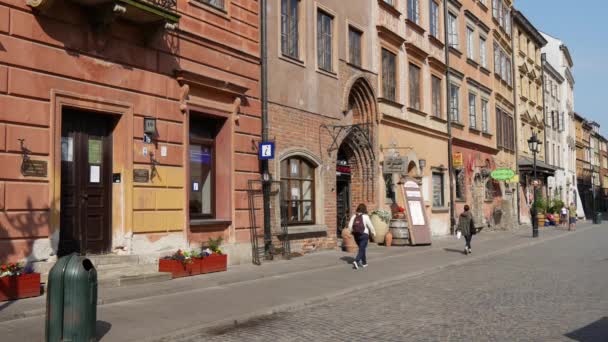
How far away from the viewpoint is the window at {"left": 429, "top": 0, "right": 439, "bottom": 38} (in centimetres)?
2862

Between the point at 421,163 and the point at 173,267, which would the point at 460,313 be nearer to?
the point at 173,267

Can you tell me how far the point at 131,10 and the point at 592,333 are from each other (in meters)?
9.29

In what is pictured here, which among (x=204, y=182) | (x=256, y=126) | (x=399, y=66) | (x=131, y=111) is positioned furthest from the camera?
(x=399, y=66)

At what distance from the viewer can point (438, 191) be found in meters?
28.7

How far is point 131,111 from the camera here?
1237cm

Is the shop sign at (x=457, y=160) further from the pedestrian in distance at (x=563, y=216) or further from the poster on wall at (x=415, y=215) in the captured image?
the pedestrian in distance at (x=563, y=216)

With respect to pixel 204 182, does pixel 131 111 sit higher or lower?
higher

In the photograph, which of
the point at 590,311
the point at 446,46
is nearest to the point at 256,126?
the point at 590,311

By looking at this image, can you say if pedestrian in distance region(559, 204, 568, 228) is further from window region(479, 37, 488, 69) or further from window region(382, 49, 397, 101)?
window region(382, 49, 397, 101)

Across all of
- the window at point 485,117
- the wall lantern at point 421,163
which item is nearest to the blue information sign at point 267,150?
the wall lantern at point 421,163

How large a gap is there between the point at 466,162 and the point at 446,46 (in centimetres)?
620

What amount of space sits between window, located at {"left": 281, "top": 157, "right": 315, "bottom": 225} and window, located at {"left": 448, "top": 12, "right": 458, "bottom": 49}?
15446mm

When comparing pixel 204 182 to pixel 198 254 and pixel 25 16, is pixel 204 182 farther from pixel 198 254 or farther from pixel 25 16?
pixel 25 16

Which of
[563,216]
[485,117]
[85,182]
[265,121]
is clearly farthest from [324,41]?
[563,216]
